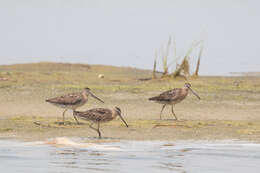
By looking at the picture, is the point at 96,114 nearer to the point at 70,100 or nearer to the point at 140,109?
the point at 70,100

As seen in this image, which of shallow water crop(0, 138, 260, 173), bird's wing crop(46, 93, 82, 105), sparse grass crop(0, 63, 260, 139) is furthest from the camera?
bird's wing crop(46, 93, 82, 105)

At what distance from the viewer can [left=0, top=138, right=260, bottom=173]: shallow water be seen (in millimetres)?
A: 10000

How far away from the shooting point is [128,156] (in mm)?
11328

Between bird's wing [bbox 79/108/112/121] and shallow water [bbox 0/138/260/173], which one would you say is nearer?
shallow water [bbox 0/138/260/173]

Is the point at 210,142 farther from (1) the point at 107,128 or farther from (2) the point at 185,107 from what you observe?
(2) the point at 185,107

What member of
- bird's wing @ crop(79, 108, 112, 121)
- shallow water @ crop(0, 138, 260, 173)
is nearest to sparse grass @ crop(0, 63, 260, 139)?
bird's wing @ crop(79, 108, 112, 121)

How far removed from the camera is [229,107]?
21.2 metres

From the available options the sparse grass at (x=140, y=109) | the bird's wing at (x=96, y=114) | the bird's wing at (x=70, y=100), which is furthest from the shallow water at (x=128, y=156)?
the bird's wing at (x=70, y=100)

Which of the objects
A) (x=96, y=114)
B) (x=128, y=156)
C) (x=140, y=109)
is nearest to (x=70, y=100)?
(x=96, y=114)

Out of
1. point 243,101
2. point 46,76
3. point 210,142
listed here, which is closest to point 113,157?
point 210,142

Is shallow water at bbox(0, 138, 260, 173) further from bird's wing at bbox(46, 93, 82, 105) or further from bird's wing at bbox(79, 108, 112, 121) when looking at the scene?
bird's wing at bbox(46, 93, 82, 105)

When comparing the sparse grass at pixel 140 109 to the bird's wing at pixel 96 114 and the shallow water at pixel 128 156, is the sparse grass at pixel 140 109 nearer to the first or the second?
the bird's wing at pixel 96 114

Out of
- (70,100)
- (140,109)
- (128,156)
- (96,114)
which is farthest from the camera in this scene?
(140,109)

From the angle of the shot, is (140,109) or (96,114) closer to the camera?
(96,114)
